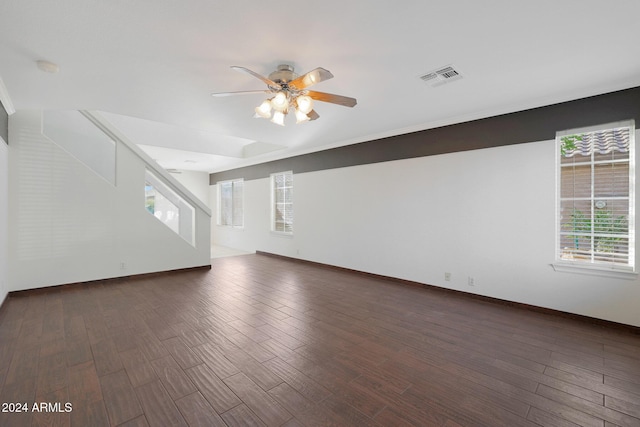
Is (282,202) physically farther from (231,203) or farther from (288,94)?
(288,94)

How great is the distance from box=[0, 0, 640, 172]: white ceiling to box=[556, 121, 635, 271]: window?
1.75 feet

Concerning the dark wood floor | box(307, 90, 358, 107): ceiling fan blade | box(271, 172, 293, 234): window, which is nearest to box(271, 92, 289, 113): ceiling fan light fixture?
box(307, 90, 358, 107): ceiling fan blade

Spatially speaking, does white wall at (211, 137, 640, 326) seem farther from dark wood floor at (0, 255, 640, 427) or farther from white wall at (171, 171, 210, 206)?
white wall at (171, 171, 210, 206)

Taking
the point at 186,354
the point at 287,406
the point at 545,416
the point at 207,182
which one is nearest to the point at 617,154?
the point at 545,416

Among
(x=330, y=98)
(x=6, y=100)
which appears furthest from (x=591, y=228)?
(x=6, y=100)

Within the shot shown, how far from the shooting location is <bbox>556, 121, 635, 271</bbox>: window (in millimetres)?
2934

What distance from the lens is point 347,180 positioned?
558 cm

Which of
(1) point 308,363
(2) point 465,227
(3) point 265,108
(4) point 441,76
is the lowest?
(1) point 308,363

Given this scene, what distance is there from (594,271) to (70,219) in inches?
274

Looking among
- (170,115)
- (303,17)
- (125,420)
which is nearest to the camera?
(125,420)

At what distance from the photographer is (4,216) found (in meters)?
3.66

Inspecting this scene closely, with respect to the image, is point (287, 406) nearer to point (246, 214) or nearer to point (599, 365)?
point (599, 365)

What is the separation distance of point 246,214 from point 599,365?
7.58m

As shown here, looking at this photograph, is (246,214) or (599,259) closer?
(599,259)
